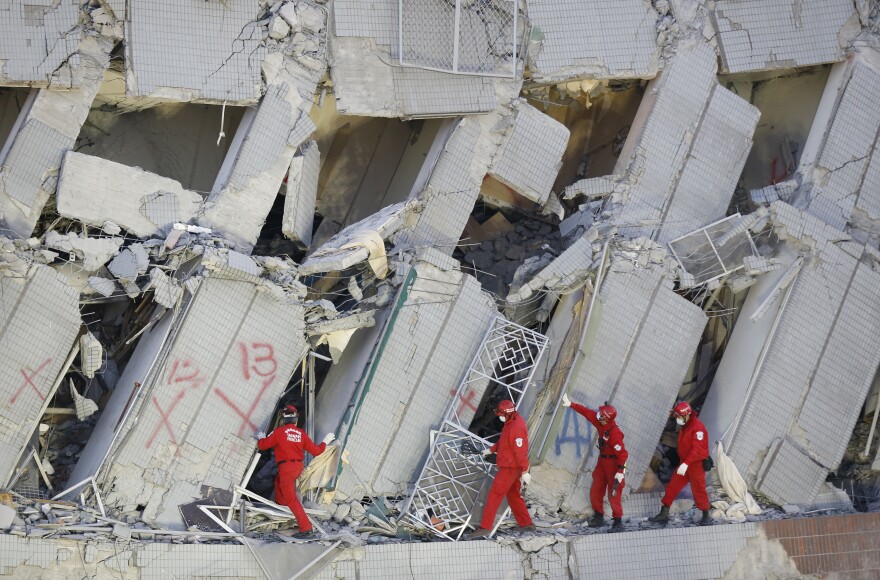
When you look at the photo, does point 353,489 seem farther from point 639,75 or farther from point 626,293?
point 639,75

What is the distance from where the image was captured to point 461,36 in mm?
12984

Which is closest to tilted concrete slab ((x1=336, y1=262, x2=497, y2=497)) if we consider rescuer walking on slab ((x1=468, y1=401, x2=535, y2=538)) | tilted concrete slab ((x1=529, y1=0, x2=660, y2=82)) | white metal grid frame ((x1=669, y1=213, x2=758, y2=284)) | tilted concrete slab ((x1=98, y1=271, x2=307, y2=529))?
rescuer walking on slab ((x1=468, y1=401, x2=535, y2=538))

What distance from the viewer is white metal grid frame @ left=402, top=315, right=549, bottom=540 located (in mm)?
12211

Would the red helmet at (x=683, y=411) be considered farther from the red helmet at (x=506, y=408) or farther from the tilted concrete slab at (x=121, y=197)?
A: the tilted concrete slab at (x=121, y=197)

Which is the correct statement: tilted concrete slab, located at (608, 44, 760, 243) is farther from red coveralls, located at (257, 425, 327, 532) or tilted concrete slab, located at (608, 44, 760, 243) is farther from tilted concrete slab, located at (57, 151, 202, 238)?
tilted concrete slab, located at (57, 151, 202, 238)

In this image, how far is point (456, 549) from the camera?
11.9m

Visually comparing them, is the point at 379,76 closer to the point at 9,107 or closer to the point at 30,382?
the point at 9,107

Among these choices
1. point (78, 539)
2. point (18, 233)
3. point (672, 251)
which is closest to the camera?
point (78, 539)

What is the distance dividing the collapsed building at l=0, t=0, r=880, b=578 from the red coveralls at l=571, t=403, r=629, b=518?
30cm

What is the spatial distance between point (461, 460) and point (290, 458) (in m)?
1.64

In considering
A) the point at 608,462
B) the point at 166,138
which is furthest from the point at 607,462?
the point at 166,138

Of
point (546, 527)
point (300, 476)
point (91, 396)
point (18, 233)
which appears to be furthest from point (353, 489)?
point (18, 233)

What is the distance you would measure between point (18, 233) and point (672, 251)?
591 centimetres

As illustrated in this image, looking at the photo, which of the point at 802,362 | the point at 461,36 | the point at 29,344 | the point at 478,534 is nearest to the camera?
the point at 29,344
